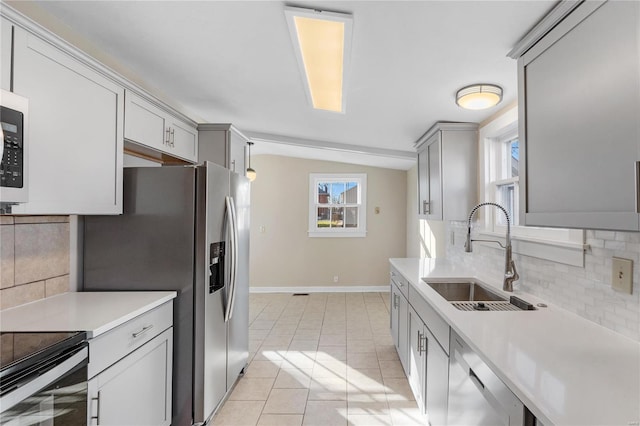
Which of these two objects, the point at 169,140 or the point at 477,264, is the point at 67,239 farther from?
the point at 477,264

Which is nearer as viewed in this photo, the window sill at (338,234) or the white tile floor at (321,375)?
the white tile floor at (321,375)

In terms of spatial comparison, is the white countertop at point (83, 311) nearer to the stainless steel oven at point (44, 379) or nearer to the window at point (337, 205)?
the stainless steel oven at point (44, 379)

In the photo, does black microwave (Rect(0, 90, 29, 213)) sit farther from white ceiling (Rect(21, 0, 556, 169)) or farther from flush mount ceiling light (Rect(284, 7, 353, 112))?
flush mount ceiling light (Rect(284, 7, 353, 112))

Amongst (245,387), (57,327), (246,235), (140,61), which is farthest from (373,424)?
(140,61)

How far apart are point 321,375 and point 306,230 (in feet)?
10.8

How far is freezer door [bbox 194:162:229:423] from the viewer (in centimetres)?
198

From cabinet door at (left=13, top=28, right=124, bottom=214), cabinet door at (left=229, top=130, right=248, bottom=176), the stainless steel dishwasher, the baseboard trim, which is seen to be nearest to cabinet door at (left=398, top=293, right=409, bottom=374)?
the stainless steel dishwasher

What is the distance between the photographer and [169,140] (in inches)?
101

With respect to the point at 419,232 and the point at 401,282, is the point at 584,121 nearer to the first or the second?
the point at 401,282

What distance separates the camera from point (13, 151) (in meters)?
1.23

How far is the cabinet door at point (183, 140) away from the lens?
104 inches

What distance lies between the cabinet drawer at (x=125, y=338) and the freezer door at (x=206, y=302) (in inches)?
8.4

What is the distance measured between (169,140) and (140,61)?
0.58m

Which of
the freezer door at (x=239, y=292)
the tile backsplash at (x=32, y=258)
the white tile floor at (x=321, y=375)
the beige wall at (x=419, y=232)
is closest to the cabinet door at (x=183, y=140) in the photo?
the freezer door at (x=239, y=292)
